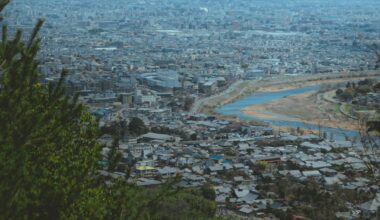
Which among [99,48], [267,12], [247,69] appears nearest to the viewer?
[247,69]

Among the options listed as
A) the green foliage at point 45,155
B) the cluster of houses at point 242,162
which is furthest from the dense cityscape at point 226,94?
the green foliage at point 45,155

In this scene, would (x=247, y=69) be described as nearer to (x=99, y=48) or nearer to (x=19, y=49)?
(x=99, y=48)

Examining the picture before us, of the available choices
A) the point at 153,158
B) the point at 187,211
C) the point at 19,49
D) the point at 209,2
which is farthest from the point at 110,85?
the point at 209,2

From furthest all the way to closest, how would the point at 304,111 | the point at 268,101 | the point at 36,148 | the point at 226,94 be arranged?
the point at 226,94 < the point at 268,101 < the point at 304,111 < the point at 36,148

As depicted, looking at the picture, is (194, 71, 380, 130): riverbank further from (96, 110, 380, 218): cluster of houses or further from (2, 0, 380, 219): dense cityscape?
(96, 110, 380, 218): cluster of houses

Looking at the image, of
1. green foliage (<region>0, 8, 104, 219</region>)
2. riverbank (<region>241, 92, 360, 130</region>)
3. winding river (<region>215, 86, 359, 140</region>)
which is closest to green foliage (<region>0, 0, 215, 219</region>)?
green foliage (<region>0, 8, 104, 219</region>)

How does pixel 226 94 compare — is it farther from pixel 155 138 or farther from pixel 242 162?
pixel 242 162

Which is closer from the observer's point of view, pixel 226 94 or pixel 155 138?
pixel 155 138

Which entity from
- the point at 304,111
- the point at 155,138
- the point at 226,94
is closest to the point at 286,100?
the point at 304,111
